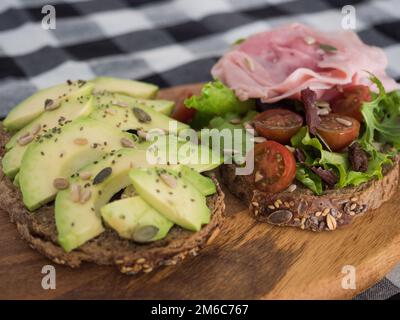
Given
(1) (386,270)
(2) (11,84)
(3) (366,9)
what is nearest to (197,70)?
(2) (11,84)

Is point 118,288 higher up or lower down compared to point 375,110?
lower down

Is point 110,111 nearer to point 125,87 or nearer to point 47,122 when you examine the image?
point 47,122

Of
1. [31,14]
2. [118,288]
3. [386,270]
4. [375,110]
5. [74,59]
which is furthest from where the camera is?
[31,14]

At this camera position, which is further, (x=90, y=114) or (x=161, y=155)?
(x=90, y=114)

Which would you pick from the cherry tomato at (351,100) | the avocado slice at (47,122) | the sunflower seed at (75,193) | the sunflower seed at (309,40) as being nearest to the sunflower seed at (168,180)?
the sunflower seed at (75,193)

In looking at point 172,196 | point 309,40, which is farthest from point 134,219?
point 309,40

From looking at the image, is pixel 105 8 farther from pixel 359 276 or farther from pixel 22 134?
pixel 359 276

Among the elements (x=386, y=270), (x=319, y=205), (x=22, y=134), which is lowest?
(x=386, y=270)
